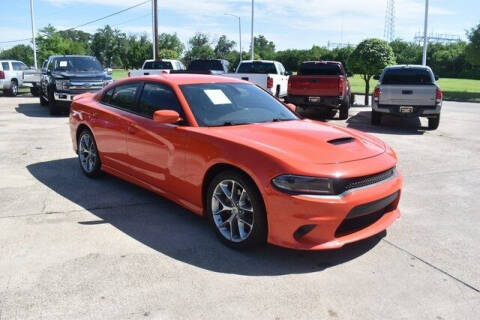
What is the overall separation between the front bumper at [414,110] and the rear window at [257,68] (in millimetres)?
5407

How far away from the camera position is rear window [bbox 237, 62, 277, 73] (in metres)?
17.3

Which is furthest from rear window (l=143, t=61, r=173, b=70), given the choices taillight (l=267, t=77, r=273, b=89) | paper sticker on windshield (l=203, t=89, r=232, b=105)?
paper sticker on windshield (l=203, t=89, r=232, b=105)

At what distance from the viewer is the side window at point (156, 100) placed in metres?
4.91

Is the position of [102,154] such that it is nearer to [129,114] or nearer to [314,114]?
[129,114]

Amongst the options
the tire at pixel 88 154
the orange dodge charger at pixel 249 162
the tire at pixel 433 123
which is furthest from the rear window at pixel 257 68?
the orange dodge charger at pixel 249 162

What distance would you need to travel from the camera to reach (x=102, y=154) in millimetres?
6137

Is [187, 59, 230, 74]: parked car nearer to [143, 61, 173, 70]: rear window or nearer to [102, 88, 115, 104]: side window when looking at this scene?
[143, 61, 173, 70]: rear window

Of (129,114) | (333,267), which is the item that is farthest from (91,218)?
(333,267)

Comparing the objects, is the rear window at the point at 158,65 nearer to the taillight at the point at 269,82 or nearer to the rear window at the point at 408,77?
the taillight at the point at 269,82

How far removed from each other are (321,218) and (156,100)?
2520 millimetres

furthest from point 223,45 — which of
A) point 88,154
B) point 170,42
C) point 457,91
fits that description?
point 88,154

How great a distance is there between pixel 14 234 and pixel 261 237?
8.19 feet

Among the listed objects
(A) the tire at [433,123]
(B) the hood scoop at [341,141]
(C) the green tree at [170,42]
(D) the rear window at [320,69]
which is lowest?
(A) the tire at [433,123]

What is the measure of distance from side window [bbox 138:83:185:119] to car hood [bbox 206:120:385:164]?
66cm
